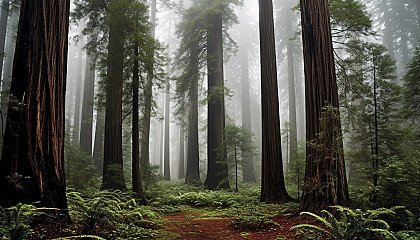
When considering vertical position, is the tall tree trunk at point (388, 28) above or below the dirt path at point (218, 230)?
above

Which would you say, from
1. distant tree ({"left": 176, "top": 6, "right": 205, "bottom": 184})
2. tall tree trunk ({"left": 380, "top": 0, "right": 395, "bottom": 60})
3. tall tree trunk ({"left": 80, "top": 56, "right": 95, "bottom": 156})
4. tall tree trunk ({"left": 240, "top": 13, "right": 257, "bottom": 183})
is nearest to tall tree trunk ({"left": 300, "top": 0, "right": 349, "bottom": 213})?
distant tree ({"left": 176, "top": 6, "right": 205, "bottom": 184})

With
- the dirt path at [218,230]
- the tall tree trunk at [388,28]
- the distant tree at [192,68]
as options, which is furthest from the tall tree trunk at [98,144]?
the tall tree trunk at [388,28]

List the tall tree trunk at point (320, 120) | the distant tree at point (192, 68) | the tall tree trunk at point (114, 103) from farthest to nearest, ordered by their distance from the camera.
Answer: the distant tree at point (192, 68)
the tall tree trunk at point (114, 103)
the tall tree trunk at point (320, 120)

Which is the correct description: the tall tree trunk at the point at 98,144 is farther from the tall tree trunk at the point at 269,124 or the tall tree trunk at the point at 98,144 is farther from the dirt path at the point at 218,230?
the dirt path at the point at 218,230

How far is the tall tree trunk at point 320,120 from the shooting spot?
4711 millimetres

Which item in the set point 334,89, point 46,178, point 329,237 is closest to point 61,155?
point 46,178

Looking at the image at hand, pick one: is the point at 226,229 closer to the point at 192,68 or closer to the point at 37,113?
the point at 37,113

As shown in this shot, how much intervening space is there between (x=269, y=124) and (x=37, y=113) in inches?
242

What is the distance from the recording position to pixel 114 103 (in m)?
8.73

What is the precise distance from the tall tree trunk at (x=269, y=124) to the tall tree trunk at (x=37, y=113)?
5.48 metres

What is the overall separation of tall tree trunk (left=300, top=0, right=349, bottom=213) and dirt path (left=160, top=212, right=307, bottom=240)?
80cm

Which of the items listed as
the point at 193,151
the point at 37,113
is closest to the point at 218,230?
the point at 37,113

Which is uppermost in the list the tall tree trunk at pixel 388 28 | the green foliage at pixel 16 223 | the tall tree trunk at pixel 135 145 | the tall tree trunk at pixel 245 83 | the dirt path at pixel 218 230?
the tall tree trunk at pixel 388 28

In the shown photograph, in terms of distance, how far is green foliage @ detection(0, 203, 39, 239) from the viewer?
2735 millimetres
